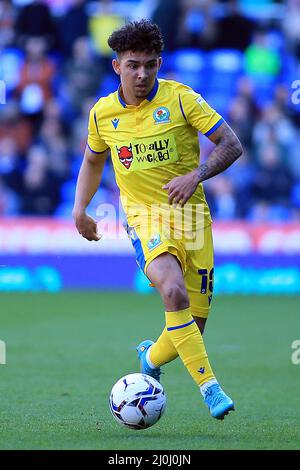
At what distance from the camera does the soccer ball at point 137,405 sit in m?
5.76

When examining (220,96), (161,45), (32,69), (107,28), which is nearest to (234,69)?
(220,96)

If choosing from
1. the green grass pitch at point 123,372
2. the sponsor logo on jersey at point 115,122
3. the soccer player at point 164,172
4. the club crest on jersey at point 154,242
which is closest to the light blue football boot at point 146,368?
the soccer player at point 164,172

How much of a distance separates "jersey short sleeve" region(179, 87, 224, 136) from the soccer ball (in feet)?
5.05

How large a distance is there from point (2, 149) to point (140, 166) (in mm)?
10090

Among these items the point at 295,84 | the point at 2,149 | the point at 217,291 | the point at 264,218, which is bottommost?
the point at 217,291

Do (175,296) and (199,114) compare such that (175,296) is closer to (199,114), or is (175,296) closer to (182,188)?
(182,188)

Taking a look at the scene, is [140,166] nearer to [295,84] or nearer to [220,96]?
[295,84]

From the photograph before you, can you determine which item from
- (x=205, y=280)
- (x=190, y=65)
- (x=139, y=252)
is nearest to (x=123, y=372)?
(x=205, y=280)

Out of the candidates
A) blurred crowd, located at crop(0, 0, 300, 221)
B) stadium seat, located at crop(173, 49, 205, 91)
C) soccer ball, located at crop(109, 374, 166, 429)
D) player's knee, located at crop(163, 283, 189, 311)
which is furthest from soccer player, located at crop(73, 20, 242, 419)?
stadium seat, located at crop(173, 49, 205, 91)

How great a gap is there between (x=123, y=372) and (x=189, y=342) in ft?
8.36

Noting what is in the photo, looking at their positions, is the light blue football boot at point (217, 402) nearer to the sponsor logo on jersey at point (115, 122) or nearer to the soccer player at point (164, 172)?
the soccer player at point (164, 172)

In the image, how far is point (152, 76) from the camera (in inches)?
242

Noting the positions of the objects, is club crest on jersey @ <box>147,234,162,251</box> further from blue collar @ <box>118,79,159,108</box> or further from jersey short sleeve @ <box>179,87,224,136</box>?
blue collar @ <box>118,79,159,108</box>

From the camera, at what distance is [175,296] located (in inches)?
229
